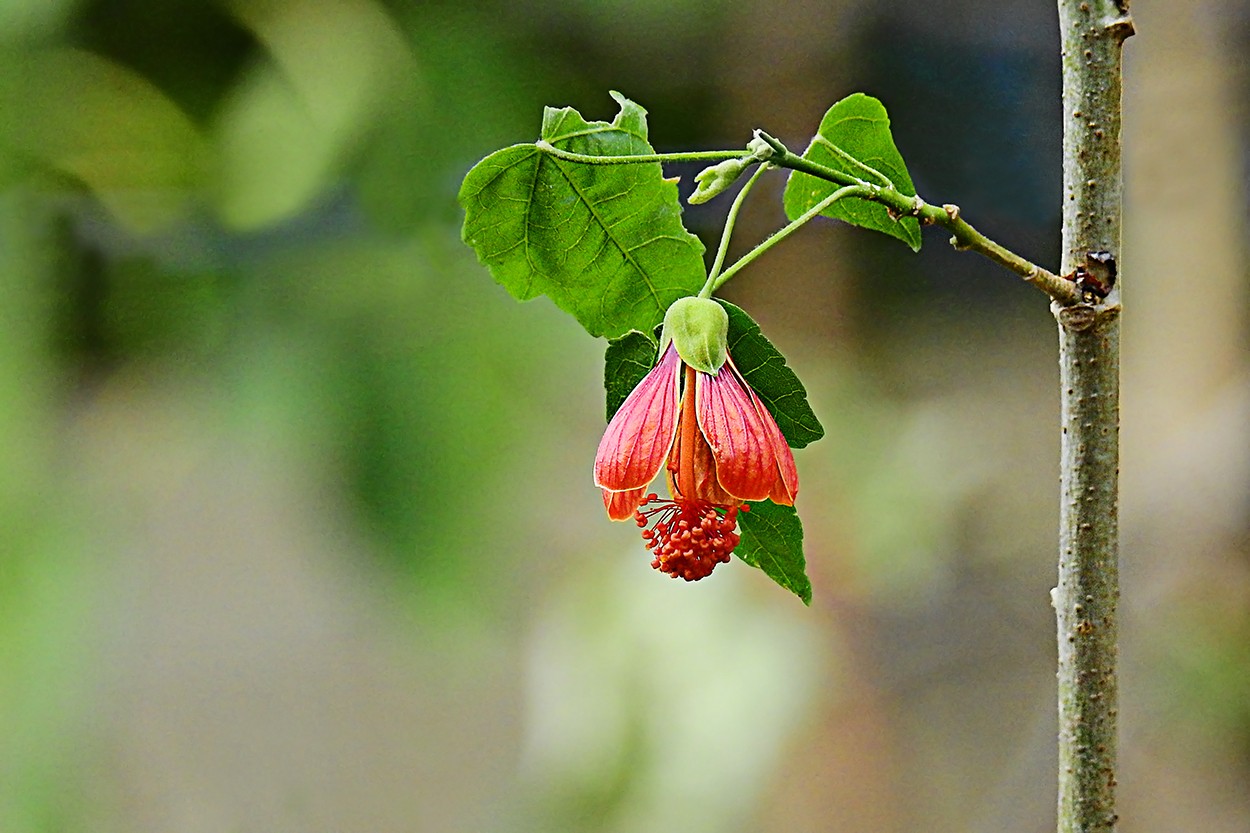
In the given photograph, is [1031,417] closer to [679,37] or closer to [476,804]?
[679,37]

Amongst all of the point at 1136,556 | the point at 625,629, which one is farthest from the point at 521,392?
the point at 1136,556

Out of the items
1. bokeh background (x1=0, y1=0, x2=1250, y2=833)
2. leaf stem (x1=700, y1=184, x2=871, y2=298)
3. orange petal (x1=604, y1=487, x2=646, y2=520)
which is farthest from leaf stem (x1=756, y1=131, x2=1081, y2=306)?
bokeh background (x1=0, y1=0, x2=1250, y2=833)

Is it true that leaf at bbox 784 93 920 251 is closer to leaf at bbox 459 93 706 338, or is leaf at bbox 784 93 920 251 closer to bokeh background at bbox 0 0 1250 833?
leaf at bbox 459 93 706 338

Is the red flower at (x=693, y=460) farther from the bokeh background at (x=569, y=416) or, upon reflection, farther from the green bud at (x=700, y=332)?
the bokeh background at (x=569, y=416)

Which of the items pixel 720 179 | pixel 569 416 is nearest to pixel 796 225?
pixel 720 179

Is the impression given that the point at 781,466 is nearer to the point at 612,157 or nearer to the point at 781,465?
the point at 781,465

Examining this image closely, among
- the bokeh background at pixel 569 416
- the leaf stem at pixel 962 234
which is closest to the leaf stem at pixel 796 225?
the leaf stem at pixel 962 234
